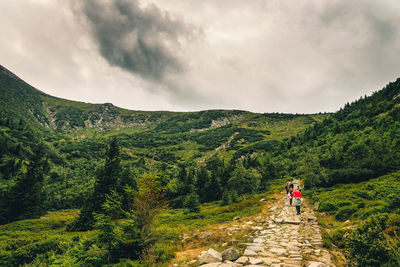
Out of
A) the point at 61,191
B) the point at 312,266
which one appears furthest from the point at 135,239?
the point at 61,191

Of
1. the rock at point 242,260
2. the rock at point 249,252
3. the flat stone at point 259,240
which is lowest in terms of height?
the flat stone at point 259,240

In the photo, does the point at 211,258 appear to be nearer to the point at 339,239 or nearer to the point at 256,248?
the point at 256,248

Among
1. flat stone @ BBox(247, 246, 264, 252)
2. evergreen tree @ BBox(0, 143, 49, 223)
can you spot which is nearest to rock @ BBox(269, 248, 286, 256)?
flat stone @ BBox(247, 246, 264, 252)

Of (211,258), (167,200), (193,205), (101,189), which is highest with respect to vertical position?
(167,200)

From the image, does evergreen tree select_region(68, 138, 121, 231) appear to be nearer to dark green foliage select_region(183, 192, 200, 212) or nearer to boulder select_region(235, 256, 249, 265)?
dark green foliage select_region(183, 192, 200, 212)

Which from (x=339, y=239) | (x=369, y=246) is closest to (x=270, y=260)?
(x=369, y=246)

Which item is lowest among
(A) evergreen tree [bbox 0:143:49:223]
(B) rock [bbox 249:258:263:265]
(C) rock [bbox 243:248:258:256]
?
(A) evergreen tree [bbox 0:143:49:223]

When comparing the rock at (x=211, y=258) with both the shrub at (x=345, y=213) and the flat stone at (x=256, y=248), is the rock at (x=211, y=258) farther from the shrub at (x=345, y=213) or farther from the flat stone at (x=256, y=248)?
the shrub at (x=345, y=213)

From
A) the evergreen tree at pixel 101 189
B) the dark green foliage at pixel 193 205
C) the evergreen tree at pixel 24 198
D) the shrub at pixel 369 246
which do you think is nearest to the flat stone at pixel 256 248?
the shrub at pixel 369 246

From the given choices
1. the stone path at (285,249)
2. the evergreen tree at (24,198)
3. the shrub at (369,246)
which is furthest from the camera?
the evergreen tree at (24,198)

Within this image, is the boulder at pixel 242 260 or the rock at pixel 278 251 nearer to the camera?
the boulder at pixel 242 260

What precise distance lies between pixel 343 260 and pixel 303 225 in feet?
19.5

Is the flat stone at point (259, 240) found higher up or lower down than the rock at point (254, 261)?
lower down

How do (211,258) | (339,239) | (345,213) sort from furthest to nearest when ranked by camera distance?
(345,213), (339,239), (211,258)
